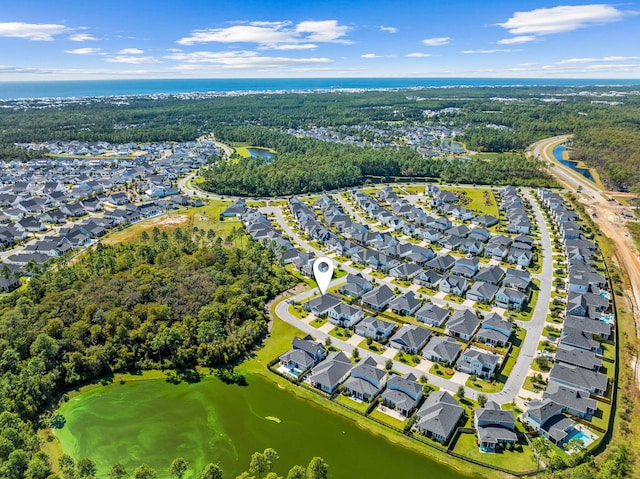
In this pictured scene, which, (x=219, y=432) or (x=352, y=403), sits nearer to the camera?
(x=219, y=432)

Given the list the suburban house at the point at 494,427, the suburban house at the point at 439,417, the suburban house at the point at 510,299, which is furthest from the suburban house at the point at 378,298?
the suburban house at the point at 494,427

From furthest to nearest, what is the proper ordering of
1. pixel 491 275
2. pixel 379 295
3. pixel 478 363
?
pixel 491 275, pixel 379 295, pixel 478 363

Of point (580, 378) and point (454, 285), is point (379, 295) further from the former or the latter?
point (580, 378)

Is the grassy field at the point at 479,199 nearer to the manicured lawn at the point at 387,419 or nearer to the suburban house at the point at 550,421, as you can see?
the suburban house at the point at 550,421

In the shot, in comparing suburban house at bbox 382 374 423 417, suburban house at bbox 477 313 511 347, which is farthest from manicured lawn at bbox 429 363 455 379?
suburban house at bbox 477 313 511 347

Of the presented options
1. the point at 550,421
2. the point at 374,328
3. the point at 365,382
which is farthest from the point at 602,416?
the point at 374,328

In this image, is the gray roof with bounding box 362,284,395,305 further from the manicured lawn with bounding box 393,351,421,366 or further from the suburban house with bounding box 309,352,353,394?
the suburban house with bounding box 309,352,353,394

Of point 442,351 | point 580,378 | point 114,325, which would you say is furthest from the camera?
point 114,325

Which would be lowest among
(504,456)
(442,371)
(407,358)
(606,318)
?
(504,456)
